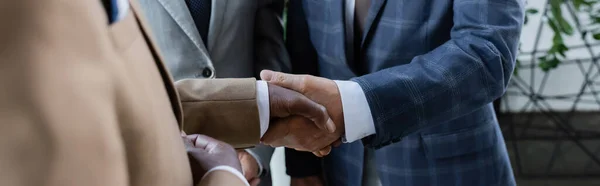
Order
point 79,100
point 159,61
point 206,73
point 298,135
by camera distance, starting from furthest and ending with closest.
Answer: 1. point 206,73
2. point 298,135
3. point 159,61
4. point 79,100

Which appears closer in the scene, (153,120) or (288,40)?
(153,120)

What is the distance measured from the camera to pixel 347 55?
113 centimetres

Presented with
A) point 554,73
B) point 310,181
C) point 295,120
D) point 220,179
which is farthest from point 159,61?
point 554,73

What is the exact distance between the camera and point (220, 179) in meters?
0.64

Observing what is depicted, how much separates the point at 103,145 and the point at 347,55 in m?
0.72

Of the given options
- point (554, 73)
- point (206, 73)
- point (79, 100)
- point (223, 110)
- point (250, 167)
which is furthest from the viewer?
point (554, 73)

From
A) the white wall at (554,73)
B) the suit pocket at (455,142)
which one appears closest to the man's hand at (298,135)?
the suit pocket at (455,142)

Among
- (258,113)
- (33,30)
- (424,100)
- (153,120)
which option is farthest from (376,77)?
(33,30)

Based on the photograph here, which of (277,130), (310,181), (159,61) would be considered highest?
(159,61)

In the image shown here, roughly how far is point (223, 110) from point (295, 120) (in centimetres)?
13

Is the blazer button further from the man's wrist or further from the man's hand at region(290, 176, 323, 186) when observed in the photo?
the man's hand at region(290, 176, 323, 186)

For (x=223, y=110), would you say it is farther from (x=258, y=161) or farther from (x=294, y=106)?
(x=258, y=161)

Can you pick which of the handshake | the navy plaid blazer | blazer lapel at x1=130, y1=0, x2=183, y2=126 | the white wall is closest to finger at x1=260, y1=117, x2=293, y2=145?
the handshake

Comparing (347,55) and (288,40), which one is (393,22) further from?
(288,40)
